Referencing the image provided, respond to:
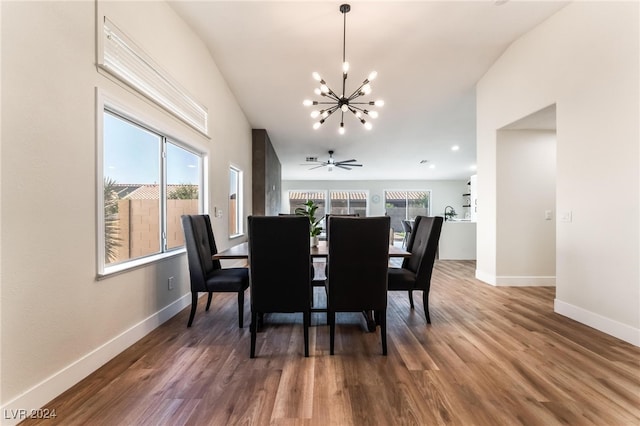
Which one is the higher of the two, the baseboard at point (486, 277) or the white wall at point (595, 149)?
the white wall at point (595, 149)

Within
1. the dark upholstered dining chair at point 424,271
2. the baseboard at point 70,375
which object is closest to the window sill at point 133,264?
the baseboard at point 70,375

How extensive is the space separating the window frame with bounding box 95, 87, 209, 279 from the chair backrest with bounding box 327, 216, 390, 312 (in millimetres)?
1602

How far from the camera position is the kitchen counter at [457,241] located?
643 centimetres

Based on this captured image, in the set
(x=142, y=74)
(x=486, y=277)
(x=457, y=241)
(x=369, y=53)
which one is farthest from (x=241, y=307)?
(x=457, y=241)

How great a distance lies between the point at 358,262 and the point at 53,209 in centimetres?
190

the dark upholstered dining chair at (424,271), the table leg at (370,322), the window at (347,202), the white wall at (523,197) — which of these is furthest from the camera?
the window at (347,202)

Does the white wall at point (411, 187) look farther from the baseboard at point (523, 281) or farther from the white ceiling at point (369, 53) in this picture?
the baseboard at point (523, 281)

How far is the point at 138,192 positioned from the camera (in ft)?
8.72

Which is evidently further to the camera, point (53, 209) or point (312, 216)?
point (312, 216)

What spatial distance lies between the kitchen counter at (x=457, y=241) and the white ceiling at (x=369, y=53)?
2225 mm

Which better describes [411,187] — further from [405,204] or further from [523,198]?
[523,198]

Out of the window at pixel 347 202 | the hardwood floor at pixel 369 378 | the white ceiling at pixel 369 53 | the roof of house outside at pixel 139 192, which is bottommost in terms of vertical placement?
the hardwood floor at pixel 369 378

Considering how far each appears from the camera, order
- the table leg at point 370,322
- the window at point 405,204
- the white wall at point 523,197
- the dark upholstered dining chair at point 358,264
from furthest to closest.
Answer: the window at point 405,204
the white wall at point 523,197
the table leg at point 370,322
the dark upholstered dining chair at point 358,264

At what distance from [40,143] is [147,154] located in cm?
122
